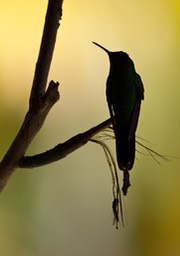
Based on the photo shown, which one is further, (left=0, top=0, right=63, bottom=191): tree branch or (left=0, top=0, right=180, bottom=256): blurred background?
(left=0, top=0, right=180, bottom=256): blurred background

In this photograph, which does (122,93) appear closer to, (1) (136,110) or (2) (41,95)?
(1) (136,110)

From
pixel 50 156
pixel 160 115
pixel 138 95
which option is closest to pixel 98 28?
pixel 160 115

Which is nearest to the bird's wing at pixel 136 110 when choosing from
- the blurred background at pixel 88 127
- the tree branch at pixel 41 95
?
the tree branch at pixel 41 95

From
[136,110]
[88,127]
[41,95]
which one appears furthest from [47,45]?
[88,127]

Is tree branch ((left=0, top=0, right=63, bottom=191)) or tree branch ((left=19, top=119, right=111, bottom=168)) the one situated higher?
tree branch ((left=0, top=0, right=63, bottom=191))

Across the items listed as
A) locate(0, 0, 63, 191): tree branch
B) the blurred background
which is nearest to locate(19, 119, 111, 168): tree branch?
locate(0, 0, 63, 191): tree branch

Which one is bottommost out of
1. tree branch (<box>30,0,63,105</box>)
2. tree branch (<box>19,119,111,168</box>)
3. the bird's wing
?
tree branch (<box>19,119,111,168</box>)

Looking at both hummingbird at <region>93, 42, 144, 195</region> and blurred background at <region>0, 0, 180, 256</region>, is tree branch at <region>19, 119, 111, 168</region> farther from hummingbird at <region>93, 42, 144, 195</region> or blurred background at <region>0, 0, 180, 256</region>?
blurred background at <region>0, 0, 180, 256</region>
